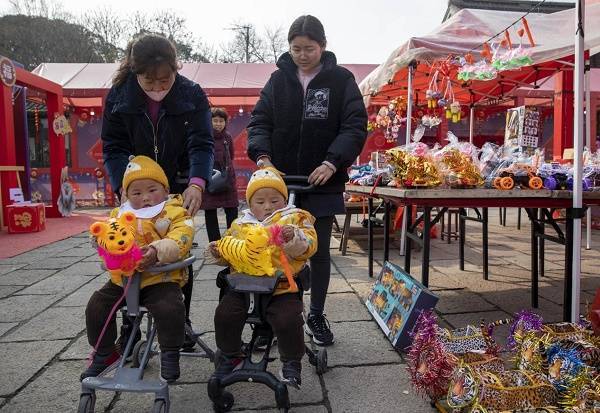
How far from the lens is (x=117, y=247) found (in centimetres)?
167

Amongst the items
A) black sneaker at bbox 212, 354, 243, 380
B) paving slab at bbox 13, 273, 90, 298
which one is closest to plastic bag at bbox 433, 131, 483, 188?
black sneaker at bbox 212, 354, 243, 380

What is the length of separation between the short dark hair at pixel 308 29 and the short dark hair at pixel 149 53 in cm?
68

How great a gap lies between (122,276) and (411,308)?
150 centimetres

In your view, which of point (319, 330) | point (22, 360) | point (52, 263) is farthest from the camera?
point (52, 263)

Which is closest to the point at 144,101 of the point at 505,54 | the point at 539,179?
the point at 539,179

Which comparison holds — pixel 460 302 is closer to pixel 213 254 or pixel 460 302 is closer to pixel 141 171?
pixel 213 254

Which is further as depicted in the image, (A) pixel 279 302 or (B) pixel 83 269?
(B) pixel 83 269

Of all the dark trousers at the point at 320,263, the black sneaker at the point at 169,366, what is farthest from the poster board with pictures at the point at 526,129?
the black sneaker at the point at 169,366

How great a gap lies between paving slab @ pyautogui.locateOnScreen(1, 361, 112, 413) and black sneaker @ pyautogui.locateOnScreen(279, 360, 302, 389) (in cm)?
85

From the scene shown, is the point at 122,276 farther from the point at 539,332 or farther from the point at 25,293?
the point at 25,293

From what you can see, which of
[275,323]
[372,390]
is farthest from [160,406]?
[372,390]

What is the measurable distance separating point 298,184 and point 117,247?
1038mm

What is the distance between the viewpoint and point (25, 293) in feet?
12.7

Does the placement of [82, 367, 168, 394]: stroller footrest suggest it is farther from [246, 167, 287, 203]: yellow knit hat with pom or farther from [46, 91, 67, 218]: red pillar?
[46, 91, 67, 218]: red pillar
